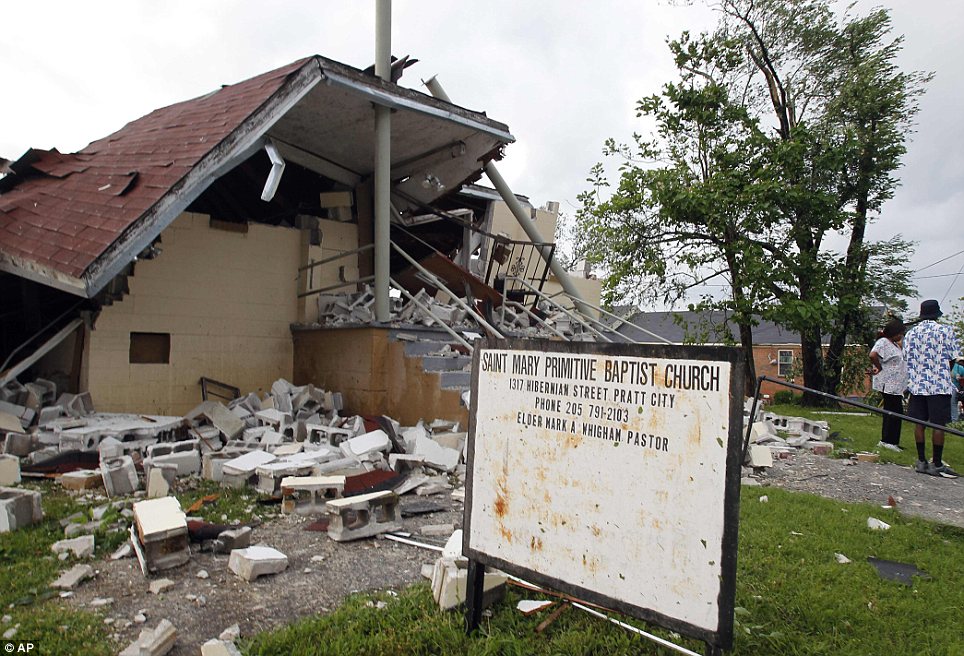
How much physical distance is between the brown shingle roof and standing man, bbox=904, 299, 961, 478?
8305mm

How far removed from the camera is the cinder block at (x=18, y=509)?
15.1 ft

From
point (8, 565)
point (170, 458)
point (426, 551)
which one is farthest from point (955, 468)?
point (8, 565)

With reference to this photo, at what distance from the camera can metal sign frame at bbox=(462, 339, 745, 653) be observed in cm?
250

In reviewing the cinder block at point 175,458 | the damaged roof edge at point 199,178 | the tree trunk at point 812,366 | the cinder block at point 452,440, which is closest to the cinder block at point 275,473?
the cinder block at point 175,458

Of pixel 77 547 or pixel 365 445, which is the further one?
pixel 365 445

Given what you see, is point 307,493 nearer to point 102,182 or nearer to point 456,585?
point 456,585

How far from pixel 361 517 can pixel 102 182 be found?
239 inches

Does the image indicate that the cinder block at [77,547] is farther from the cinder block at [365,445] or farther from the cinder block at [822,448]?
the cinder block at [822,448]

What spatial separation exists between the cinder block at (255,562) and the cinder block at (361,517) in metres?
0.60

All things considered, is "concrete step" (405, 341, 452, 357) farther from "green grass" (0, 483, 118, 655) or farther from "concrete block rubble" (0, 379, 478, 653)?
"green grass" (0, 483, 118, 655)

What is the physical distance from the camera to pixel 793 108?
1936cm

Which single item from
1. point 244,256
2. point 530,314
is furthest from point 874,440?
point 244,256

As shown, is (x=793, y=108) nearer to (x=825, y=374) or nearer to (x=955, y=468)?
(x=825, y=374)

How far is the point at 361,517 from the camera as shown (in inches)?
192
